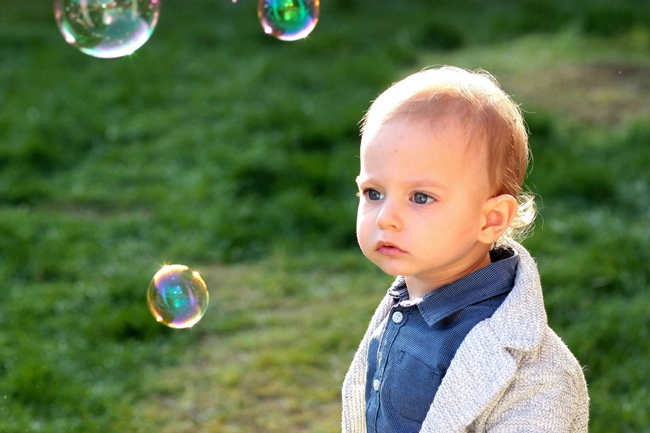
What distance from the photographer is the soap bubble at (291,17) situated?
3035 mm

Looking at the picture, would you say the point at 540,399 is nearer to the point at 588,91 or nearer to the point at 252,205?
the point at 252,205

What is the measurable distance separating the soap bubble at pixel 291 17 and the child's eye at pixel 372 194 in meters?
1.29

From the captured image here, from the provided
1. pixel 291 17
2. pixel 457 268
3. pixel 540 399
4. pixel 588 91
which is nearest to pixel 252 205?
A: pixel 291 17

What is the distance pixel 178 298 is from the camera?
2.83 meters

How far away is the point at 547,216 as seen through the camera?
451 centimetres

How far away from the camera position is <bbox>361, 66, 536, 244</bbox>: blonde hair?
182 centimetres

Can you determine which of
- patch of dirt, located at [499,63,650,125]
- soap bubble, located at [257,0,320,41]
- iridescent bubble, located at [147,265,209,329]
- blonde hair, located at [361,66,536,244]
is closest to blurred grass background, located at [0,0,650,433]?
patch of dirt, located at [499,63,650,125]

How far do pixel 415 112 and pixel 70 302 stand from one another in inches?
98.8

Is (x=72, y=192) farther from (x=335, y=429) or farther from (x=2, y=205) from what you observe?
(x=335, y=429)

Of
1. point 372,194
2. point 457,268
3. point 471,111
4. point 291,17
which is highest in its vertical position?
point 291,17

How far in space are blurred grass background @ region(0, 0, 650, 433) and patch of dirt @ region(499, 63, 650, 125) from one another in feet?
0.07

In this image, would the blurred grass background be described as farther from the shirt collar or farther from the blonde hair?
the blonde hair

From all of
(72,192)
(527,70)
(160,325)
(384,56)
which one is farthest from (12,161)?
(527,70)

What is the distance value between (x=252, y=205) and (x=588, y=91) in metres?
2.73
